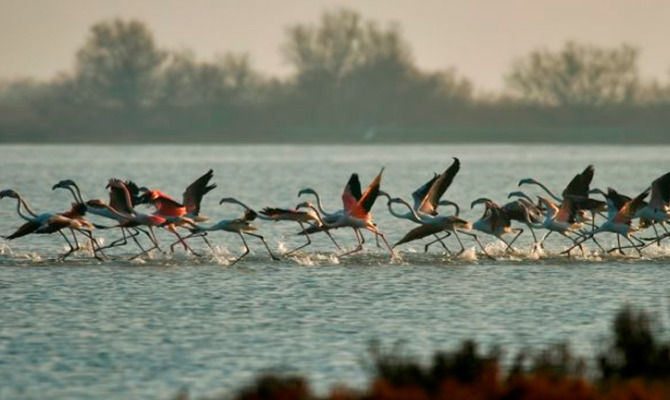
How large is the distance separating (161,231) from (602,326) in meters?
15.0

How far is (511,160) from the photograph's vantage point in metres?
88.2

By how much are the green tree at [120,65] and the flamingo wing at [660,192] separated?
267 ft

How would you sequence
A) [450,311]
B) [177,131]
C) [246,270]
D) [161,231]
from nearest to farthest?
1. [450,311]
2. [246,270]
3. [161,231]
4. [177,131]

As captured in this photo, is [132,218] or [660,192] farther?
[660,192]

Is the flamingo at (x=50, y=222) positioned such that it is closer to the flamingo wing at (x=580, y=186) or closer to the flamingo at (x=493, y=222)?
the flamingo at (x=493, y=222)

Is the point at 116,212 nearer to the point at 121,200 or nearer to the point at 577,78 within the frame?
the point at 121,200

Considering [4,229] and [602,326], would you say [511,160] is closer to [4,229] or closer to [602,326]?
[4,229]

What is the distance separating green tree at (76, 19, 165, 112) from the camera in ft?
343

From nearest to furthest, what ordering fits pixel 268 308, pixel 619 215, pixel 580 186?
pixel 268 308
pixel 619 215
pixel 580 186

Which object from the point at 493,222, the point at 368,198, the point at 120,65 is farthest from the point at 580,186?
the point at 120,65

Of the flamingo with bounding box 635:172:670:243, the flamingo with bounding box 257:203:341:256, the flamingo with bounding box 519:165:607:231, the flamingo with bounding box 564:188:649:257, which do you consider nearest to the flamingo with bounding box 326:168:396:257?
the flamingo with bounding box 257:203:341:256

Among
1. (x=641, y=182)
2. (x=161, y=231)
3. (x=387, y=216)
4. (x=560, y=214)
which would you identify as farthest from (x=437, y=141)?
(x=560, y=214)

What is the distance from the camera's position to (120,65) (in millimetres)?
106062

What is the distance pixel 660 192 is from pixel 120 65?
8406cm
